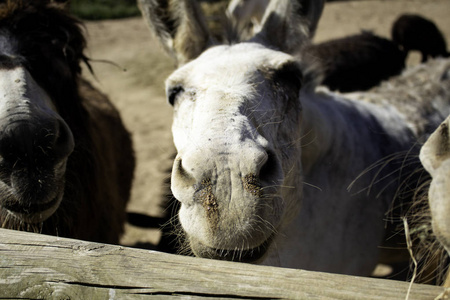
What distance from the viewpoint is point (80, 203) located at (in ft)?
8.55

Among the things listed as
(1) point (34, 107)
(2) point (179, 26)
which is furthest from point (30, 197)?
(2) point (179, 26)

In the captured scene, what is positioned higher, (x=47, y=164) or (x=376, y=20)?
(x=47, y=164)

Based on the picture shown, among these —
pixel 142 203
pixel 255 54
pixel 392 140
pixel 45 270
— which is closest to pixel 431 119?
pixel 392 140

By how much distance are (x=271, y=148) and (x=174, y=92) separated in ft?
2.69

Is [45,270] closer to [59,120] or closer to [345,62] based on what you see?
[59,120]

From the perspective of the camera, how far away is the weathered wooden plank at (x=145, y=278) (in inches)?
46.6

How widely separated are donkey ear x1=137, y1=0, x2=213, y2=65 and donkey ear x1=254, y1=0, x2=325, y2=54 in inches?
16.6

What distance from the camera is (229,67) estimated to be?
2.00m

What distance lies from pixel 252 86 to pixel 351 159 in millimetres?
1370

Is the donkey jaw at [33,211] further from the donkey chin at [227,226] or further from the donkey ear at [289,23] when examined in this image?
the donkey ear at [289,23]

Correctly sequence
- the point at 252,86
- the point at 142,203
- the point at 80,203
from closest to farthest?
the point at 252,86 → the point at 80,203 → the point at 142,203

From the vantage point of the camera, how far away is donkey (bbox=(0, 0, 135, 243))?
1.93 metres

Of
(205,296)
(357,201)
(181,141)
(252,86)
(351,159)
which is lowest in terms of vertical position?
(357,201)

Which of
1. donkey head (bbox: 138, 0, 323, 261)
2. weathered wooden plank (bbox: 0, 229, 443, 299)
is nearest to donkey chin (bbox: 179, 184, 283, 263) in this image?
donkey head (bbox: 138, 0, 323, 261)
